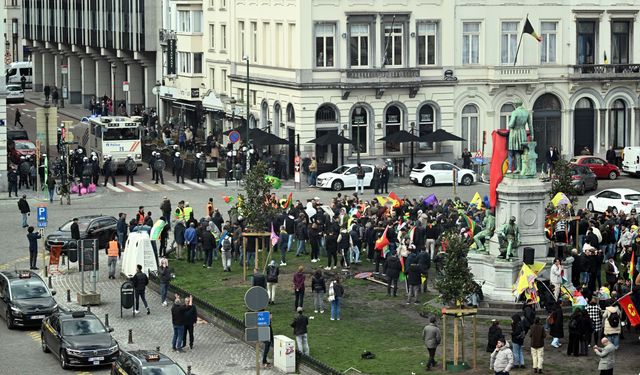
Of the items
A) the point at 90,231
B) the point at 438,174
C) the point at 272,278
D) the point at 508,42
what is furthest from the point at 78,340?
the point at 508,42

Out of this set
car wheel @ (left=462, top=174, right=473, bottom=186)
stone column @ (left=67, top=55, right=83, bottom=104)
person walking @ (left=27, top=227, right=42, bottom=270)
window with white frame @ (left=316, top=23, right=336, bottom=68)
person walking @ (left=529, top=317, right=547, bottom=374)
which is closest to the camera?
person walking @ (left=529, top=317, right=547, bottom=374)

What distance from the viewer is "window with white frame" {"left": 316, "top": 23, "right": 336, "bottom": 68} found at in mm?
76125

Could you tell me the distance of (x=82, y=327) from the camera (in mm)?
39438

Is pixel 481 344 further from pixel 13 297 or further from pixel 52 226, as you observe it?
pixel 52 226

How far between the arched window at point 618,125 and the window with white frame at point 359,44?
13.9 metres

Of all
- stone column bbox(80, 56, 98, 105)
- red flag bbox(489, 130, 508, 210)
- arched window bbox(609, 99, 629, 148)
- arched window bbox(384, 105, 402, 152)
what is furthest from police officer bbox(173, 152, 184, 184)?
stone column bbox(80, 56, 98, 105)

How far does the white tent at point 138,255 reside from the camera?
1964 inches

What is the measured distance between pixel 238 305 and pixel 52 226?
1724 cm

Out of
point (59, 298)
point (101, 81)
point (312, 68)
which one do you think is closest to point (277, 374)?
point (59, 298)

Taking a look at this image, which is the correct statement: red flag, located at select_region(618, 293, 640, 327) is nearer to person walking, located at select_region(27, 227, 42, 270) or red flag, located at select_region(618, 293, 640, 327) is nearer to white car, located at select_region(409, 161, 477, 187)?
person walking, located at select_region(27, 227, 42, 270)

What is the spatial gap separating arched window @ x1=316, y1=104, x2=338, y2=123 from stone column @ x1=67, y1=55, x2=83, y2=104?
46942 mm

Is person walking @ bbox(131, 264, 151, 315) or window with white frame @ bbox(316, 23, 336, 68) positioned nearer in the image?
person walking @ bbox(131, 264, 151, 315)

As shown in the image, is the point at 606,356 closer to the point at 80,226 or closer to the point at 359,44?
the point at 80,226

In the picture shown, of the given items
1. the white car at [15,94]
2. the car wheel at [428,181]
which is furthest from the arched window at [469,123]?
the white car at [15,94]
